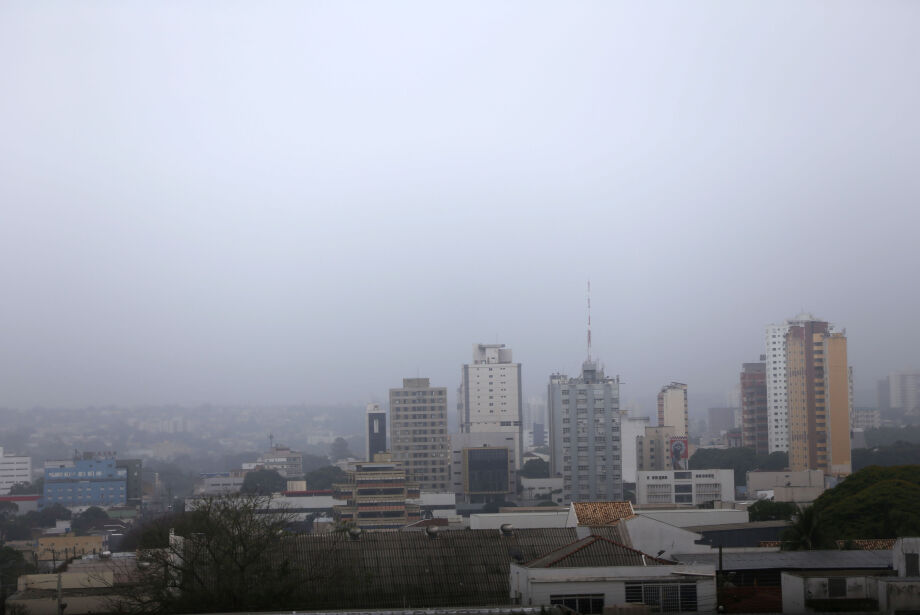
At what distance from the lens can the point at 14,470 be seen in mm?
80062

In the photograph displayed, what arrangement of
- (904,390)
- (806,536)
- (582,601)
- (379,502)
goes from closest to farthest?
(582,601), (806,536), (379,502), (904,390)

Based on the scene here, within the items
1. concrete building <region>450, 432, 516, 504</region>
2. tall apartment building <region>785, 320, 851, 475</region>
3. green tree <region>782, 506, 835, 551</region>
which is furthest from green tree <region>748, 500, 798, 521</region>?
concrete building <region>450, 432, 516, 504</region>

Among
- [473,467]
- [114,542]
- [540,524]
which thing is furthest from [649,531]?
[473,467]

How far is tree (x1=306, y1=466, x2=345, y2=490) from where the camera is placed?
63.3 metres

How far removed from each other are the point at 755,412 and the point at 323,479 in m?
23.8

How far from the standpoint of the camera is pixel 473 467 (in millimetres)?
54781

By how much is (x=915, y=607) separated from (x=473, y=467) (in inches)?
1820

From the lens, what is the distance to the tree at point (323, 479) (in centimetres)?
6328

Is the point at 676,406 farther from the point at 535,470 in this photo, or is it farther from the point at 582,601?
the point at 582,601

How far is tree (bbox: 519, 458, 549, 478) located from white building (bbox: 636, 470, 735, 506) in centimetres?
1886

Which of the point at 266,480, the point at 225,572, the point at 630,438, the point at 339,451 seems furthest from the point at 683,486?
the point at 339,451

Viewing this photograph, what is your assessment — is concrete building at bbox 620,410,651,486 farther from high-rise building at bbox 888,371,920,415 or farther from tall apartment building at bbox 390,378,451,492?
high-rise building at bbox 888,371,920,415

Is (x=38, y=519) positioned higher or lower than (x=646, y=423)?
lower

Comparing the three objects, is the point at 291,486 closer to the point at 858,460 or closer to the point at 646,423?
the point at 646,423
